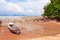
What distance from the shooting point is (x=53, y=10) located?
59.3 metres

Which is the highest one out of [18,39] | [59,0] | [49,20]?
[59,0]

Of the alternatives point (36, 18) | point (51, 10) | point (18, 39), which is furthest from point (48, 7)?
point (18, 39)

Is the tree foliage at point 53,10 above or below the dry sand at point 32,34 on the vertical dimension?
above

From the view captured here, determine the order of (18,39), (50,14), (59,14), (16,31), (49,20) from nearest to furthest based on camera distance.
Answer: (18,39) < (16,31) < (59,14) < (50,14) < (49,20)

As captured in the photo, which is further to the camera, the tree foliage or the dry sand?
the tree foliage

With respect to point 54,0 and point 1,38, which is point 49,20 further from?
point 1,38

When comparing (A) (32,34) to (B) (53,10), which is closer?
(A) (32,34)

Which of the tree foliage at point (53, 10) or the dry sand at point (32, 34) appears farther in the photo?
the tree foliage at point (53, 10)

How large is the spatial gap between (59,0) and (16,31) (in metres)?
31.3

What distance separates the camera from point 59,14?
57375mm

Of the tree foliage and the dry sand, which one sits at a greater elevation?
the tree foliage

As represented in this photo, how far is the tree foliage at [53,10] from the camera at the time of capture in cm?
5808

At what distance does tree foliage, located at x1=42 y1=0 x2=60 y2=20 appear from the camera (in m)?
58.1

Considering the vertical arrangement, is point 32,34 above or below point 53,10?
below
